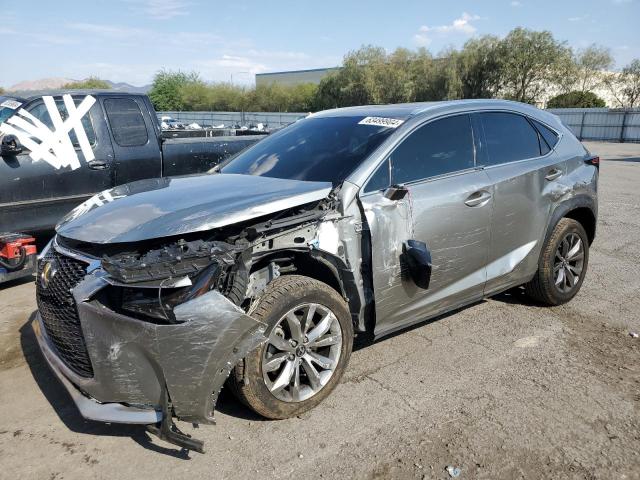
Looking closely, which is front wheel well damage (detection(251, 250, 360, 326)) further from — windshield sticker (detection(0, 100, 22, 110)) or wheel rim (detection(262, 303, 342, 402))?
windshield sticker (detection(0, 100, 22, 110))

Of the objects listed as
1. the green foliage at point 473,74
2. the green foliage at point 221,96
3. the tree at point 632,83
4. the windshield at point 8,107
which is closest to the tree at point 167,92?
the green foliage at point 221,96

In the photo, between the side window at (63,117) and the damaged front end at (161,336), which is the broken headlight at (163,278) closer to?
the damaged front end at (161,336)

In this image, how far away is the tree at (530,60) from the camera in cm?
4309

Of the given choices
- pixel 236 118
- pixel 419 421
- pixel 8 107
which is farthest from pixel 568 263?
pixel 236 118

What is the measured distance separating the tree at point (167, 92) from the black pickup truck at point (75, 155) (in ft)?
207

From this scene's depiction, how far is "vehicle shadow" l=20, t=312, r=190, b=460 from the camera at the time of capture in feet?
9.80

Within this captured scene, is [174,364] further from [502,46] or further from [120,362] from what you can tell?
[502,46]

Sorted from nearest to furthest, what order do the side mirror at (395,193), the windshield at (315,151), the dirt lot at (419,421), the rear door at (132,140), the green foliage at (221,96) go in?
the dirt lot at (419,421) < the side mirror at (395,193) < the windshield at (315,151) < the rear door at (132,140) < the green foliage at (221,96)

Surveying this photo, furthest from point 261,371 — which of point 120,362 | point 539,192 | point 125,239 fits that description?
point 539,192

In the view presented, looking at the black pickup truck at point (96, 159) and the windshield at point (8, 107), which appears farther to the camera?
the windshield at point (8, 107)

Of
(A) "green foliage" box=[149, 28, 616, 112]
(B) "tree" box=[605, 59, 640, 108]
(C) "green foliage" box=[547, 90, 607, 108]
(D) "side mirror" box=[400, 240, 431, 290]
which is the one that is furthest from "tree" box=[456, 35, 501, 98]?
(D) "side mirror" box=[400, 240, 431, 290]

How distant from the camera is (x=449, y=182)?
12.9 ft

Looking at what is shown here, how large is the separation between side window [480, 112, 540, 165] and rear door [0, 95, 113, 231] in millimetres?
4471

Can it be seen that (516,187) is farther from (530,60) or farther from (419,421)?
(530,60)
